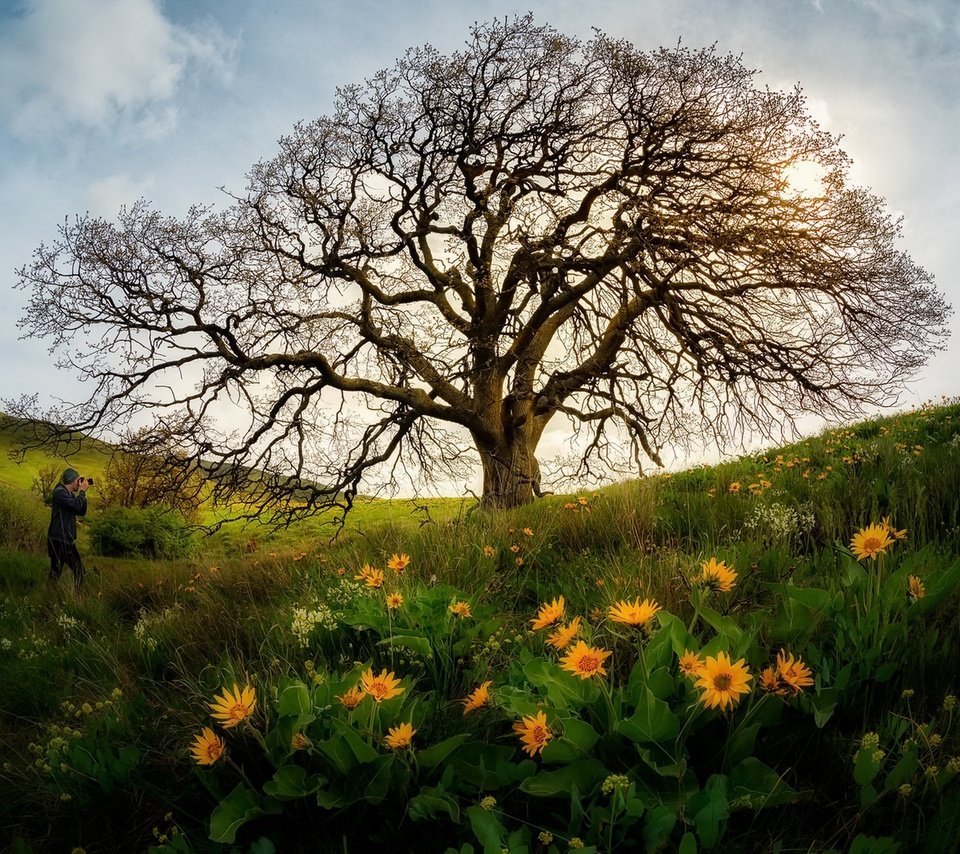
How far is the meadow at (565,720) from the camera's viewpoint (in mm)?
1562

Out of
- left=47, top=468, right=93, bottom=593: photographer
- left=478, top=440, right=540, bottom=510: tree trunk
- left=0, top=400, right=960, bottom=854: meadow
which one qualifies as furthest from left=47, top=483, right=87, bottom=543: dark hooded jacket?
left=0, top=400, right=960, bottom=854: meadow

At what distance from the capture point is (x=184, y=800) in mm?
2195

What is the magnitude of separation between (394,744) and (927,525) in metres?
3.46

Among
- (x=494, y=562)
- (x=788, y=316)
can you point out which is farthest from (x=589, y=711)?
(x=788, y=316)

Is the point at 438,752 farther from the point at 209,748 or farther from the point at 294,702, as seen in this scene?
the point at 209,748

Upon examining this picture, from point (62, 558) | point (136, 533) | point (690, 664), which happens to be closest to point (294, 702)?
point (690, 664)

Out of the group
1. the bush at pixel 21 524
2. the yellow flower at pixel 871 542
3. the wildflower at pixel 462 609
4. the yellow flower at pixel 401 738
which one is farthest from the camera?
the bush at pixel 21 524

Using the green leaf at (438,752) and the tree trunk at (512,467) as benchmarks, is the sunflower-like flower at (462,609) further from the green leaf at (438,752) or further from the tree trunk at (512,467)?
the tree trunk at (512,467)

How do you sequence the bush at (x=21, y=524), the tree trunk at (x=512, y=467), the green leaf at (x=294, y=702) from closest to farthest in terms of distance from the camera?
the green leaf at (x=294, y=702), the tree trunk at (x=512, y=467), the bush at (x=21, y=524)

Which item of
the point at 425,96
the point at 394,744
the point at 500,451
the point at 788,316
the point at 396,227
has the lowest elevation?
the point at 394,744

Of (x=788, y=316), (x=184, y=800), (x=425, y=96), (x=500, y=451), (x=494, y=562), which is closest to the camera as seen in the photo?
(x=184, y=800)

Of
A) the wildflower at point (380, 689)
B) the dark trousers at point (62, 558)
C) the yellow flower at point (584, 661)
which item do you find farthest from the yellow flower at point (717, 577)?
the dark trousers at point (62, 558)

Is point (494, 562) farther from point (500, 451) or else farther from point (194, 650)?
point (500, 451)

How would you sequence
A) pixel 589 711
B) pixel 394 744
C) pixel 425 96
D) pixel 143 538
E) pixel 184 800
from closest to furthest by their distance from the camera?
1. pixel 394 744
2. pixel 589 711
3. pixel 184 800
4. pixel 425 96
5. pixel 143 538
